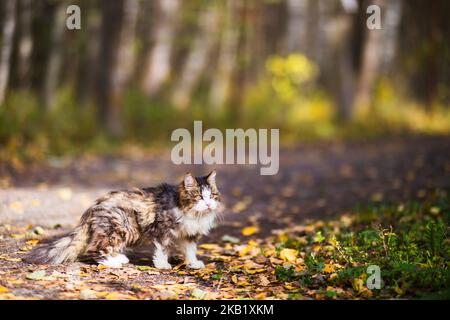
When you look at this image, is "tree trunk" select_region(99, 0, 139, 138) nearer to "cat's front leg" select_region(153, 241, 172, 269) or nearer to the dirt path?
the dirt path

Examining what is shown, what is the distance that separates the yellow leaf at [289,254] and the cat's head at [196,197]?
0.87 m

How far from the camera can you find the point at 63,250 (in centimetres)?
520

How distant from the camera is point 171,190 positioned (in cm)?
581

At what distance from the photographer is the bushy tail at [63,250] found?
5164 millimetres

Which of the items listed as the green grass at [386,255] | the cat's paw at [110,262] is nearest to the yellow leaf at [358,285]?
the green grass at [386,255]

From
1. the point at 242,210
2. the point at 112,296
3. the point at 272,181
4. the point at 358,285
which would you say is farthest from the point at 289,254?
the point at 272,181

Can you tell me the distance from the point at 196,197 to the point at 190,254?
0.61 m

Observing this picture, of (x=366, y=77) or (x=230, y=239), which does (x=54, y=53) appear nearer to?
(x=366, y=77)

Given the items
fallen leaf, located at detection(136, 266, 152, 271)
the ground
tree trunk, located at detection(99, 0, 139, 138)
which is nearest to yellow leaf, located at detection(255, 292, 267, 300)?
the ground

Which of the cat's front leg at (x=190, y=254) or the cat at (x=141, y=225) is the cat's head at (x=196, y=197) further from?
the cat's front leg at (x=190, y=254)

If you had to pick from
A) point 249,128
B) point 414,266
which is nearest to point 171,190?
point 414,266

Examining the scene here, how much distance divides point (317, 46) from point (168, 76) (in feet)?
48.2

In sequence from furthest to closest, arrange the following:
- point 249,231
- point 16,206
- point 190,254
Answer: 1. point 16,206
2. point 249,231
3. point 190,254

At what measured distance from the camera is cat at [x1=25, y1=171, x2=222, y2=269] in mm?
5254
